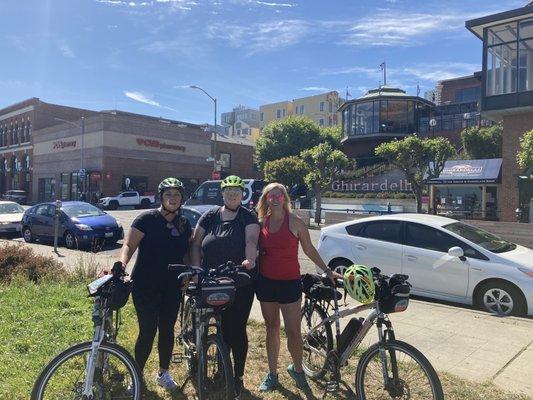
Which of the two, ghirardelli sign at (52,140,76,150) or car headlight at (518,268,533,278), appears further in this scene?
ghirardelli sign at (52,140,76,150)

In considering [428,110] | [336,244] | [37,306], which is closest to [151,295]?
[37,306]

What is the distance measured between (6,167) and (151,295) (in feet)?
226

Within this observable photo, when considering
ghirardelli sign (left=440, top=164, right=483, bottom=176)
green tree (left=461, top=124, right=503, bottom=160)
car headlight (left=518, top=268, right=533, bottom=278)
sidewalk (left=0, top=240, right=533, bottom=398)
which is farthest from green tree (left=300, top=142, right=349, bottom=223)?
sidewalk (left=0, top=240, right=533, bottom=398)

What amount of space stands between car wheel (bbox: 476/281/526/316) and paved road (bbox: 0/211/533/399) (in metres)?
0.25

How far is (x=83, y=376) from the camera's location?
128 inches

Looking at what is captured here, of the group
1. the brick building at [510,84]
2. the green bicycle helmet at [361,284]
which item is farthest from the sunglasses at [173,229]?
the brick building at [510,84]

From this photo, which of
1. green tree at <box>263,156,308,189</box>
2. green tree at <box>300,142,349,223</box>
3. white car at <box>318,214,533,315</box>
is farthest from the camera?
green tree at <box>263,156,308,189</box>

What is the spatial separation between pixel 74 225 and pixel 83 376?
12161 mm

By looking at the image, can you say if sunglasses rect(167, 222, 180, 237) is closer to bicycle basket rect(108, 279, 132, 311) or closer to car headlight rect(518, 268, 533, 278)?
bicycle basket rect(108, 279, 132, 311)

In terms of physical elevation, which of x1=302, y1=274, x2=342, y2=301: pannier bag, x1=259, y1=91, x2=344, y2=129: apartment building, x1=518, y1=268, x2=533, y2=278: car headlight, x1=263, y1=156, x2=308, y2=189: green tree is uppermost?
x1=259, y1=91, x2=344, y2=129: apartment building

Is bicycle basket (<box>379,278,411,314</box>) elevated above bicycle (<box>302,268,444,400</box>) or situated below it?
above

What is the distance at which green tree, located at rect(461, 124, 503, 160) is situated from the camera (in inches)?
1368

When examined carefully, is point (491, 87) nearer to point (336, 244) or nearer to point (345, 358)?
point (336, 244)

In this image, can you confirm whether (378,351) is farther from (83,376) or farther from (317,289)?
(83,376)
